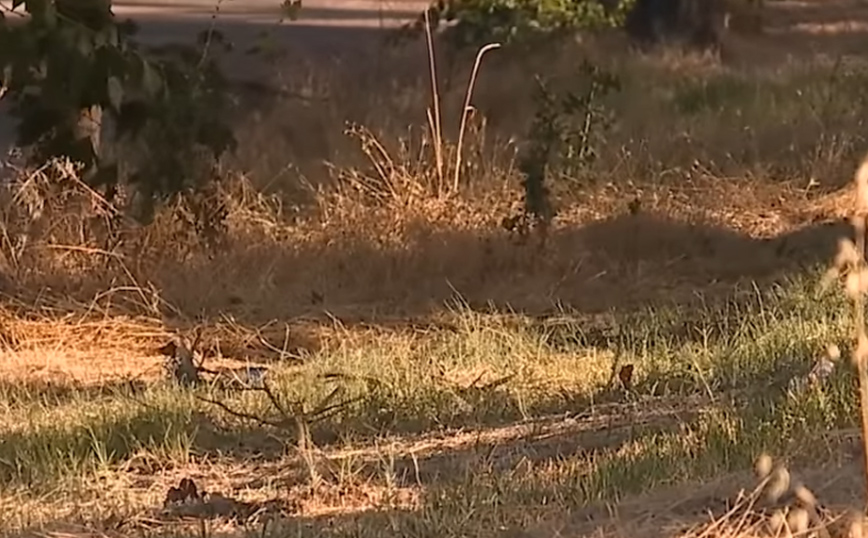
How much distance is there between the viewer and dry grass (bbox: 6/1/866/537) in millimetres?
4652

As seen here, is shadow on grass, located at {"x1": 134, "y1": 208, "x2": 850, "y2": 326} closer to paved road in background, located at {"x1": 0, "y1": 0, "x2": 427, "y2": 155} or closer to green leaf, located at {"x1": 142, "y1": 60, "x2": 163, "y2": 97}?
green leaf, located at {"x1": 142, "y1": 60, "x2": 163, "y2": 97}

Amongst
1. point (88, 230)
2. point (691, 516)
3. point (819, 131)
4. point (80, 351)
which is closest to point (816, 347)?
point (691, 516)

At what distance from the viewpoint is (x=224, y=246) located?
952cm

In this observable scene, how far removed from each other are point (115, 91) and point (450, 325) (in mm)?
1745

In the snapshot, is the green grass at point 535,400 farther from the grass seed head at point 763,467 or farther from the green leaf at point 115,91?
the green leaf at point 115,91

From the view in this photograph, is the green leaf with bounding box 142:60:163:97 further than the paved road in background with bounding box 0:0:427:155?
No

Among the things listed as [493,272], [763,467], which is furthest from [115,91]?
[763,467]

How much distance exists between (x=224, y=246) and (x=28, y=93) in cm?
182

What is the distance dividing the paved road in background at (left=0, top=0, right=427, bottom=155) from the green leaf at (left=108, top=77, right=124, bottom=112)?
7238 mm

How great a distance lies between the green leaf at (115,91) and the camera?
7246 mm

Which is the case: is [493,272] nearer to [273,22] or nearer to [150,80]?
[150,80]

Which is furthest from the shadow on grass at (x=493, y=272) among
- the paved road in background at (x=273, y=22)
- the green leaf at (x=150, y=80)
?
the paved road in background at (x=273, y=22)

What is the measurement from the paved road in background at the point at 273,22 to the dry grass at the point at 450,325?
7.65ft

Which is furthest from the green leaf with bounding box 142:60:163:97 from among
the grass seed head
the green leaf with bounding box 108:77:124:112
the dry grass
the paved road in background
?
the paved road in background
